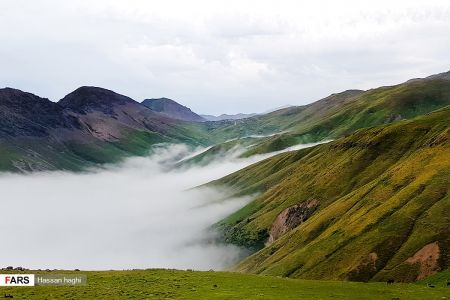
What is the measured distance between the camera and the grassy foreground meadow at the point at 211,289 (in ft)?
200

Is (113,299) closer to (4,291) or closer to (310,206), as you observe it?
(4,291)

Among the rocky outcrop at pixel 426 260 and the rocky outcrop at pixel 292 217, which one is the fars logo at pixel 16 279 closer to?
the rocky outcrop at pixel 426 260

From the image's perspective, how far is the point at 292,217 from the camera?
630 feet

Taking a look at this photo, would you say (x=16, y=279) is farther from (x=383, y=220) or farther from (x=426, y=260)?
(x=383, y=220)

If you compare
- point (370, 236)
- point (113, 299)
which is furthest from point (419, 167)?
point (113, 299)

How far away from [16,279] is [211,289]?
29732 mm

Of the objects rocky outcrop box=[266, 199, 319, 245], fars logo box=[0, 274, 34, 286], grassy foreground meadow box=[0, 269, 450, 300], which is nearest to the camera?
grassy foreground meadow box=[0, 269, 450, 300]

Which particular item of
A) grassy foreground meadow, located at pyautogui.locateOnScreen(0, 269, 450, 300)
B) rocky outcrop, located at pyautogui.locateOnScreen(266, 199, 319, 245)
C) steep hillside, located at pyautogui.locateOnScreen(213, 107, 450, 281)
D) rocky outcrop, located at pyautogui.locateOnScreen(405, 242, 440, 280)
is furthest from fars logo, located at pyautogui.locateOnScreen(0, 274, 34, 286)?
rocky outcrop, located at pyautogui.locateOnScreen(266, 199, 319, 245)

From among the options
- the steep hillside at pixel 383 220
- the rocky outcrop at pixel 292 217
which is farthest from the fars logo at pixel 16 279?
the rocky outcrop at pixel 292 217

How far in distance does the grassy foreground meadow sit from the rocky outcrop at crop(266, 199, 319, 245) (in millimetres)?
111447

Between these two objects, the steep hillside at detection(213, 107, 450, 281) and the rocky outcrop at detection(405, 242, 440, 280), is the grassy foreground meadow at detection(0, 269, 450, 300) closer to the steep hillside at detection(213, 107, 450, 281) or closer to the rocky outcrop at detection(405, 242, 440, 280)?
the rocky outcrop at detection(405, 242, 440, 280)

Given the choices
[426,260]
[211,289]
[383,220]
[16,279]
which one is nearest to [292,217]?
[383,220]

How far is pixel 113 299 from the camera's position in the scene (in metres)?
59.3

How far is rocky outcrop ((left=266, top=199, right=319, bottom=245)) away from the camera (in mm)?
183725
